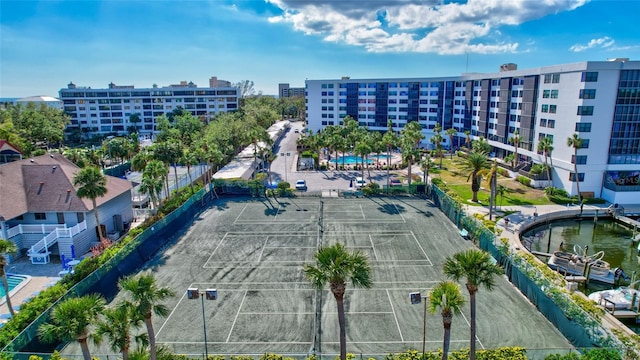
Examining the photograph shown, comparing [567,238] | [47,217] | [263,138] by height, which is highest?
[263,138]

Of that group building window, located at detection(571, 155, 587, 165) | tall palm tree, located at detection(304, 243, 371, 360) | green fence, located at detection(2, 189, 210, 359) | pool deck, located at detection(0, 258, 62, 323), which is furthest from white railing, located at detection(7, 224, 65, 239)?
building window, located at detection(571, 155, 587, 165)

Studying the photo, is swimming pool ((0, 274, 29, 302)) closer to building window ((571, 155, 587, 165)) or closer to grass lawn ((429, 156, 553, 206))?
grass lawn ((429, 156, 553, 206))

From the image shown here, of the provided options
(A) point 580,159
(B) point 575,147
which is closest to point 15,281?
(B) point 575,147

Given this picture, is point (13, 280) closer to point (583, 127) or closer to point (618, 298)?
point (618, 298)

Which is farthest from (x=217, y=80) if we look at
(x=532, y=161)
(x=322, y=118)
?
(x=532, y=161)

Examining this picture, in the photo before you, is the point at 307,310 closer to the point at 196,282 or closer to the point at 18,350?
the point at 196,282

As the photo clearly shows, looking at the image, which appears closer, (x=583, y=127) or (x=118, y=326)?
(x=118, y=326)

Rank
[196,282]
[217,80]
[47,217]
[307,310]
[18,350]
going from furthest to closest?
[217,80]
[47,217]
[196,282]
[307,310]
[18,350]
